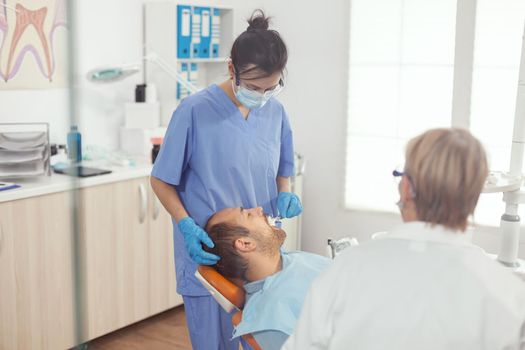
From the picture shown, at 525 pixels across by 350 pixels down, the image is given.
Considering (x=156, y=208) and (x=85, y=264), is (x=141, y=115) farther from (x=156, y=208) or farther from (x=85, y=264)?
(x=85, y=264)

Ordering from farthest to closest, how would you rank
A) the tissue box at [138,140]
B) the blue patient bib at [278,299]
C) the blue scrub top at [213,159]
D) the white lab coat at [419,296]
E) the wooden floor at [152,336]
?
the tissue box at [138,140], the wooden floor at [152,336], the blue scrub top at [213,159], the blue patient bib at [278,299], the white lab coat at [419,296]

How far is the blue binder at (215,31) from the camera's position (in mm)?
3316

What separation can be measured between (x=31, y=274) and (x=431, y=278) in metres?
1.53

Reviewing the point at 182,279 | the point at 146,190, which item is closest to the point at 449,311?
the point at 182,279

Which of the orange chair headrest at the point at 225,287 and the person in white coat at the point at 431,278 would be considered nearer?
the person in white coat at the point at 431,278

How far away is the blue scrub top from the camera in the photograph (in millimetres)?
1739

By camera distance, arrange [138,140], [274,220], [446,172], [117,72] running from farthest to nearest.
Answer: [138,140]
[117,72]
[274,220]
[446,172]

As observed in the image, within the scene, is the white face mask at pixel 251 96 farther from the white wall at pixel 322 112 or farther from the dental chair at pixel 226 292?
the white wall at pixel 322 112

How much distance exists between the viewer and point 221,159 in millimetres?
1776

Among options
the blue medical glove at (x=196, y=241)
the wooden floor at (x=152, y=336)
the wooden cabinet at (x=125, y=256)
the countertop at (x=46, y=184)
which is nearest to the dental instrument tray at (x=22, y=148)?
the countertop at (x=46, y=184)

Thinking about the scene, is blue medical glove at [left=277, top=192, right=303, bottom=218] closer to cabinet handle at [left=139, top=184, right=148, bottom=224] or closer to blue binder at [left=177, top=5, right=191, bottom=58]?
cabinet handle at [left=139, top=184, right=148, bottom=224]

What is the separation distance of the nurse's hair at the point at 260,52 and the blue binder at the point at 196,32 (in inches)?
62.5

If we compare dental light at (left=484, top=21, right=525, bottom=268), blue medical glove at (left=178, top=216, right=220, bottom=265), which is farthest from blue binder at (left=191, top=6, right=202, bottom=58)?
blue medical glove at (left=178, top=216, right=220, bottom=265)

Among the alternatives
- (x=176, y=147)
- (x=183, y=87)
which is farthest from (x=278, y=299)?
(x=183, y=87)
